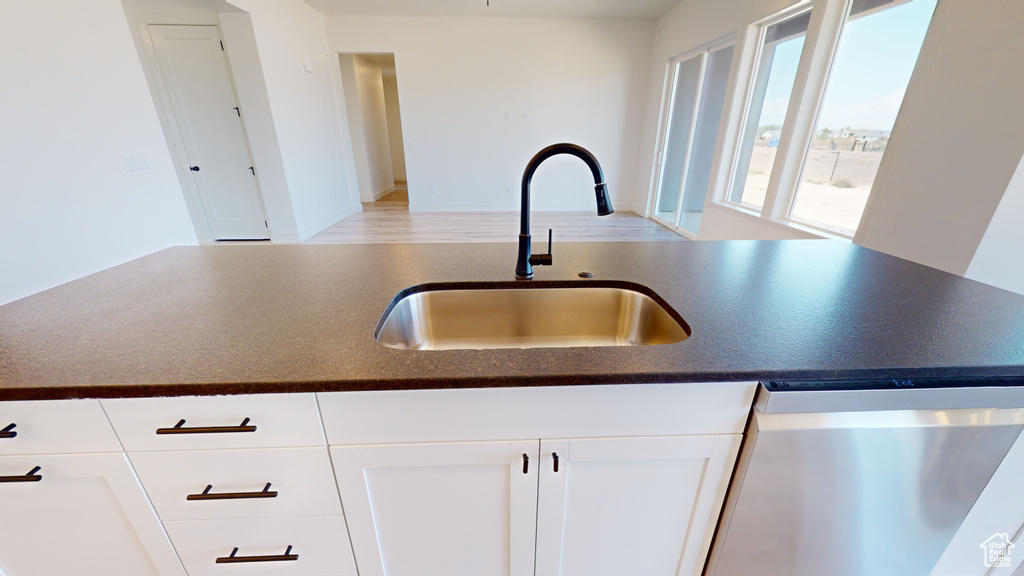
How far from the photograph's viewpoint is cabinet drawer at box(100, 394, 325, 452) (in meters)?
0.62

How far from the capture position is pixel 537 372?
24.0 inches

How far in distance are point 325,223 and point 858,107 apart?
5.62 metres

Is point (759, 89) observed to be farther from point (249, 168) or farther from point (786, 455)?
point (249, 168)

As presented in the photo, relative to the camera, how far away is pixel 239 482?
703 mm

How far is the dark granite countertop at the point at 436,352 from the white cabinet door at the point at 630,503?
0.61 ft

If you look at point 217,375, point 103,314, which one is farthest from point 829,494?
point 103,314

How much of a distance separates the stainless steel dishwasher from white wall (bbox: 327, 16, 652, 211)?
18.4ft

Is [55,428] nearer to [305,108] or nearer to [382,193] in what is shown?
[305,108]

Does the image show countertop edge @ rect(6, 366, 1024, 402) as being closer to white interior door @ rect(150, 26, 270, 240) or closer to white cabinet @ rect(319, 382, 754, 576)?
white cabinet @ rect(319, 382, 754, 576)

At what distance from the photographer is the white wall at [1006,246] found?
157 cm

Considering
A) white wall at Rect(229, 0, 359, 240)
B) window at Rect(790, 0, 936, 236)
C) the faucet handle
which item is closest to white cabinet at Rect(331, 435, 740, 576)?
the faucet handle

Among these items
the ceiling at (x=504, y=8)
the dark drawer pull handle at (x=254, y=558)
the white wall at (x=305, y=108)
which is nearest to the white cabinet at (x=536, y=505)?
the dark drawer pull handle at (x=254, y=558)

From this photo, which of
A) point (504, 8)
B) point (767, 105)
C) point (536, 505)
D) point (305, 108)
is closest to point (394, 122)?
point (305, 108)

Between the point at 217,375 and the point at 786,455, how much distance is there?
1047 mm
